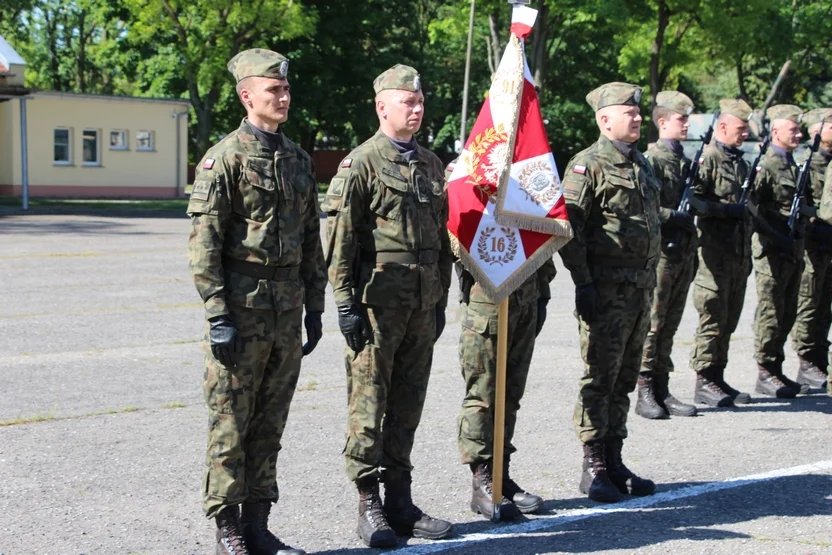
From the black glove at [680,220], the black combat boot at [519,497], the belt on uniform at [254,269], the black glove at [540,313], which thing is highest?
the black glove at [680,220]

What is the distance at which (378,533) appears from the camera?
203 inches

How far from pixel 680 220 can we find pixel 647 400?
139 centimetres

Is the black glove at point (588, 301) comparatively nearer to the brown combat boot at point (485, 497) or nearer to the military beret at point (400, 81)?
the brown combat boot at point (485, 497)

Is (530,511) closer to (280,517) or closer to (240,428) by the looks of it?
(280,517)

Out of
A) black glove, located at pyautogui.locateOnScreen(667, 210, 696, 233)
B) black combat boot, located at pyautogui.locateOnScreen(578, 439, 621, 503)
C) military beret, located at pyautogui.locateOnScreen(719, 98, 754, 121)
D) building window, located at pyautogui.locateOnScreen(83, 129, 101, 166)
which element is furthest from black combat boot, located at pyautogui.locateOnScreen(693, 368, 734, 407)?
building window, located at pyautogui.locateOnScreen(83, 129, 101, 166)

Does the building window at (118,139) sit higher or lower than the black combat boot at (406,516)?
higher

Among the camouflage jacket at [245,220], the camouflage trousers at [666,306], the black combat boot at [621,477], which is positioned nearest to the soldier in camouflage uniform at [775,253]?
the camouflage trousers at [666,306]

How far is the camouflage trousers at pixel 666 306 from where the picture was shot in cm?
815

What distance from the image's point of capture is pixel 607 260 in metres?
6.21

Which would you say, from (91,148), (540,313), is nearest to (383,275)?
(540,313)

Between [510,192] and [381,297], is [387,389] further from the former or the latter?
[510,192]

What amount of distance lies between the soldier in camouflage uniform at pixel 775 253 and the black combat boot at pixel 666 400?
47.3 inches

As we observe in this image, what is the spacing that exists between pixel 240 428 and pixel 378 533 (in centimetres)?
88

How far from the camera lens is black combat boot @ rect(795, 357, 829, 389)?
9.53 meters
